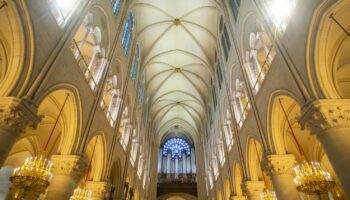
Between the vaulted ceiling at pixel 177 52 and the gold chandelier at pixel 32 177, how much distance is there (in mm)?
11800

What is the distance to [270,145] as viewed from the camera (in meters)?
8.74

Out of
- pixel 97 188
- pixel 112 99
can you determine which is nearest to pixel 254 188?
pixel 97 188

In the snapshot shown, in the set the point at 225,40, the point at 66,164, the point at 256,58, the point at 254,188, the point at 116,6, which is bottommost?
the point at 66,164

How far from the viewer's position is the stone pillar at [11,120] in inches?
203

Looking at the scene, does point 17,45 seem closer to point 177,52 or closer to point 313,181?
A: point 313,181

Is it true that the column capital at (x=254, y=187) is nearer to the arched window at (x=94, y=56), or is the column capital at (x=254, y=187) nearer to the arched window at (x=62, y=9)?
the arched window at (x=94, y=56)

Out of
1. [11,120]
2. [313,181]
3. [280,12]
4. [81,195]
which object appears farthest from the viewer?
[81,195]

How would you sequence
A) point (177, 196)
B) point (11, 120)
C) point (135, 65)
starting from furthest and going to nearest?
point (177, 196), point (135, 65), point (11, 120)

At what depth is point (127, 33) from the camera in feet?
53.5

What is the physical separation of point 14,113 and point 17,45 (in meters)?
1.69

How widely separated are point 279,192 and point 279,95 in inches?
127

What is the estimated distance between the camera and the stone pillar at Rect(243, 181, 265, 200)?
11.0 metres

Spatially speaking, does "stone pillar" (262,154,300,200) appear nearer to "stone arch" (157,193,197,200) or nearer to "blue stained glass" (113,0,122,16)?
"blue stained glass" (113,0,122,16)

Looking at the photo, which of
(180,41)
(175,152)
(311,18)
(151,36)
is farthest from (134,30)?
(175,152)
